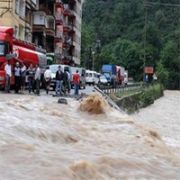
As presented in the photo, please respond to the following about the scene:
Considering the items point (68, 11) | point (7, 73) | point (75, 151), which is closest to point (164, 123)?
point (7, 73)

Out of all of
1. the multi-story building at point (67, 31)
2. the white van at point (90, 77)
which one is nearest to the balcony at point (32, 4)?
the white van at point (90, 77)

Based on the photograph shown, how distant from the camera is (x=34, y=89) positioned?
37.8 meters

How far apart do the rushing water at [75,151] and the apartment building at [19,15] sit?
44.1 meters

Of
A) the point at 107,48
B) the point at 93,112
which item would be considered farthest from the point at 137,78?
the point at 93,112

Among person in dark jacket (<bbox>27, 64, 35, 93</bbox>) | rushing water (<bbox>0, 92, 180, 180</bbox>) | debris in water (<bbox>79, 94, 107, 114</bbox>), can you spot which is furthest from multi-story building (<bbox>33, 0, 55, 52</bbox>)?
rushing water (<bbox>0, 92, 180, 180</bbox>)

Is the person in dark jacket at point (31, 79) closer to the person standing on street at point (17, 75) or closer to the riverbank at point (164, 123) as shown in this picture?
the person standing on street at point (17, 75)

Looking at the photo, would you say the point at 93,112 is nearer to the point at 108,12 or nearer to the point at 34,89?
the point at 34,89

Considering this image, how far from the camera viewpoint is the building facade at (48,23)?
6531 centimetres

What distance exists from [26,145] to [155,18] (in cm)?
14958

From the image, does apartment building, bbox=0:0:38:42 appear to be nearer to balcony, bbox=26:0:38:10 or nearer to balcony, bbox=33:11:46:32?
balcony, bbox=26:0:38:10

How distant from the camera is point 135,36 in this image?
162 m

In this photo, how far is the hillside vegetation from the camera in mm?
134625

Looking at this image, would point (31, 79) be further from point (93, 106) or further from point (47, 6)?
point (47, 6)

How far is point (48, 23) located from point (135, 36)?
7337 cm
